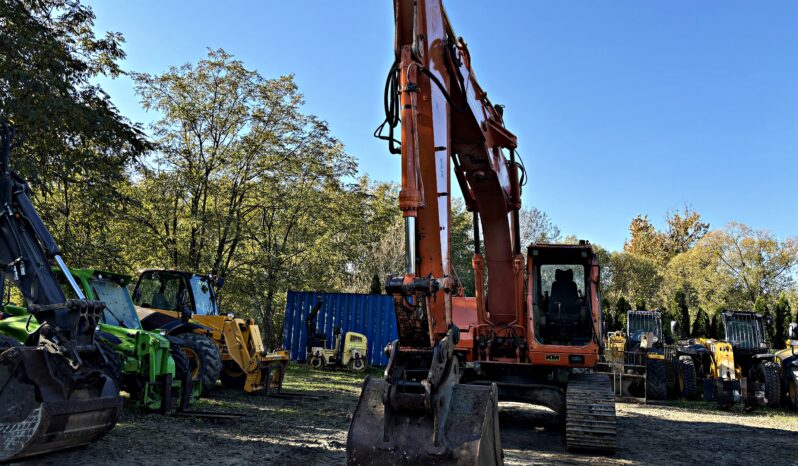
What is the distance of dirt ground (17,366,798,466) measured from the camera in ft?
22.8

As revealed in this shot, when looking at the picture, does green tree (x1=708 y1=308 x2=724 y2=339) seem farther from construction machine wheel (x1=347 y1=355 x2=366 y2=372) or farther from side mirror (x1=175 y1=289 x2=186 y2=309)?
side mirror (x1=175 y1=289 x2=186 y2=309)

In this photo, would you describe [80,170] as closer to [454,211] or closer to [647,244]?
[454,211]

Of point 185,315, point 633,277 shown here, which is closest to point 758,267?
point 633,277

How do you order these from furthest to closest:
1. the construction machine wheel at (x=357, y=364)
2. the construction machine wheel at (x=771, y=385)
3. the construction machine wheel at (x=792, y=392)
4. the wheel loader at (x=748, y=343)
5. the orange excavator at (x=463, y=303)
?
the construction machine wheel at (x=357, y=364) < the wheel loader at (x=748, y=343) < the construction machine wheel at (x=771, y=385) < the construction machine wheel at (x=792, y=392) < the orange excavator at (x=463, y=303)

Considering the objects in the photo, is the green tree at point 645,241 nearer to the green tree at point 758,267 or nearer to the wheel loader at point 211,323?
the green tree at point 758,267

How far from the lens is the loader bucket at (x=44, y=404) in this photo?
571 cm

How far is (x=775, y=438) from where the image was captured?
1031 centimetres

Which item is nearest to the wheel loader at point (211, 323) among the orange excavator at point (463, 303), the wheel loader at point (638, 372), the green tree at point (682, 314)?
the orange excavator at point (463, 303)

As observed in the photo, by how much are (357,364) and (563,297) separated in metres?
11.2

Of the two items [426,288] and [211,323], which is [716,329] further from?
[426,288]

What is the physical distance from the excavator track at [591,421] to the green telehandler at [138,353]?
5427 mm

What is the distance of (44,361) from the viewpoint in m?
6.07

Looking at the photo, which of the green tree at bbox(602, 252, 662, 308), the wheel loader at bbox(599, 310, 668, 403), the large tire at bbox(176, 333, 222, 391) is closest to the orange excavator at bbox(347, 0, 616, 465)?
the large tire at bbox(176, 333, 222, 391)

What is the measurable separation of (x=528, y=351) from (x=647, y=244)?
169 feet
